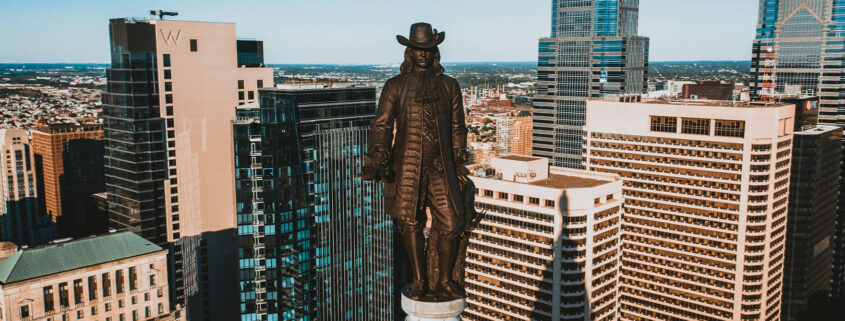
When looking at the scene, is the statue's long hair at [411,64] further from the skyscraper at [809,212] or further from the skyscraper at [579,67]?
the skyscraper at [579,67]

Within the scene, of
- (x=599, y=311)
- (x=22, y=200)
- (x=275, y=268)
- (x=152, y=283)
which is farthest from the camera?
(x=22, y=200)

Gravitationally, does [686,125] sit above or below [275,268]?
above

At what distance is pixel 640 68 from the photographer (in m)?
193

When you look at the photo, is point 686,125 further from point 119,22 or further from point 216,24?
point 119,22

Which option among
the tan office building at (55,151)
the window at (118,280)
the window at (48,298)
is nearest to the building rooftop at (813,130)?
the window at (118,280)

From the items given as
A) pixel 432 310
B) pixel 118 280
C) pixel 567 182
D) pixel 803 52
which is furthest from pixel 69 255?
pixel 803 52

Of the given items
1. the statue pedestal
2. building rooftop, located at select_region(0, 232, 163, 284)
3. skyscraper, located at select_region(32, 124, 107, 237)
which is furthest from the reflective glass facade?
the statue pedestal

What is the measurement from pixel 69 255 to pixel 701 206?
8523cm

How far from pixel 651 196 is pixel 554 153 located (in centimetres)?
7997

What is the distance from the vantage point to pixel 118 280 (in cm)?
7319

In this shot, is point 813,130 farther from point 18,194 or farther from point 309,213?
point 18,194

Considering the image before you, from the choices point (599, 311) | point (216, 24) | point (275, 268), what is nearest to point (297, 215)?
point (275, 268)

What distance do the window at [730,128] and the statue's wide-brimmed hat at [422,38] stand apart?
9966 centimetres

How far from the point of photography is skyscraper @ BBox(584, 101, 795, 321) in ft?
348
